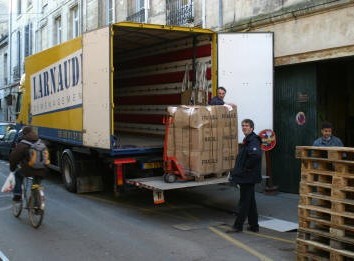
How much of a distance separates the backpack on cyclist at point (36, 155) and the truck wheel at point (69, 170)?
2887 mm

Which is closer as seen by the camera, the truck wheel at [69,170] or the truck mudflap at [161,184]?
the truck mudflap at [161,184]

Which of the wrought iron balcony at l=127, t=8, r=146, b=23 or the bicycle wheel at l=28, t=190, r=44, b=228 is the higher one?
the wrought iron balcony at l=127, t=8, r=146, b=23

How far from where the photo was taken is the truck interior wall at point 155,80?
1132cm

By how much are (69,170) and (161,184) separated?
3469 millimetres

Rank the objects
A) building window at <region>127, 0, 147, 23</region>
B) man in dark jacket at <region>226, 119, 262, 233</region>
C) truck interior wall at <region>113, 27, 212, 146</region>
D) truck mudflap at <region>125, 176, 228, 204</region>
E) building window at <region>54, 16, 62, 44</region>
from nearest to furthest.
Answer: man in dark jacket at <region>226, 119, 262, 233</region> → truck mudflap at <region>125, 176, 228, 204</region> → truck interior wall at <region>113, 27, 212, 146</region> → building window at <region>127, 0, 147, 23</region> → building window at <region>54, 16, 62, 44</region>

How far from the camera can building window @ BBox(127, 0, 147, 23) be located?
59.8ft

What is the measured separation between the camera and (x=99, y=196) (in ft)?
38.1

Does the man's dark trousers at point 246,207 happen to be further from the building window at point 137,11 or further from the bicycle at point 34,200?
the building window at point 137,11

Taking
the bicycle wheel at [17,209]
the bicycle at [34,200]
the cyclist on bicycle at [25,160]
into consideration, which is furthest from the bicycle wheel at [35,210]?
the bicycle wheel at [17,209]

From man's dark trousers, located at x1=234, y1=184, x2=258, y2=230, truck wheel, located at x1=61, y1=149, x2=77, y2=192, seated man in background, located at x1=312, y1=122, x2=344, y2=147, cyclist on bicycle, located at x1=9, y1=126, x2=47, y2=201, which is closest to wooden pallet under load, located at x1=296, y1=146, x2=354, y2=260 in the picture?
man's dark trousers, located at x1=234, y1=184, x2=258, y2=230

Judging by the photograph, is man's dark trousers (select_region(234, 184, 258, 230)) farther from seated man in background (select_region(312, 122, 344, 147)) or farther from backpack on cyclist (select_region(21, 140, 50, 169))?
backpack on cyclist (select_region(21, 140, 50, 169))

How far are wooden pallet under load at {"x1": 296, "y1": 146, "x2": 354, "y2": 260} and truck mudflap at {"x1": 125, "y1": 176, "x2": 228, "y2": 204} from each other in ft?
9.63

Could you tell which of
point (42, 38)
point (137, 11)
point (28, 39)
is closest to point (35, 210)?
point (137, 11)

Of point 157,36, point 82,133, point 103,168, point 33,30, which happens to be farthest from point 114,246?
point 33,30
